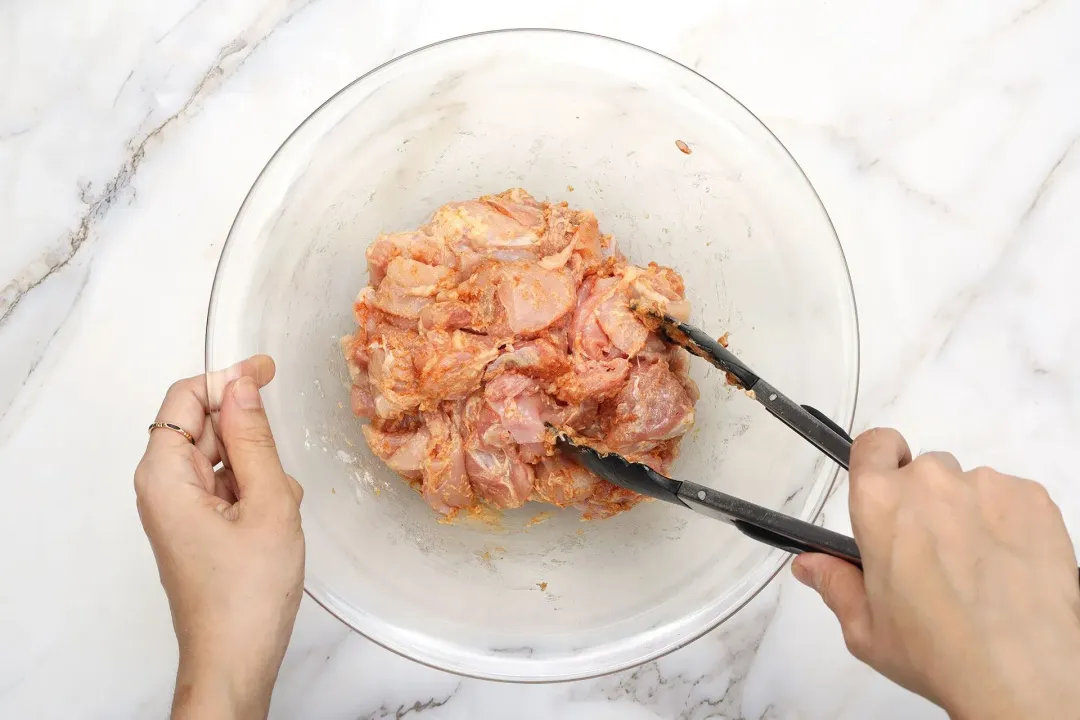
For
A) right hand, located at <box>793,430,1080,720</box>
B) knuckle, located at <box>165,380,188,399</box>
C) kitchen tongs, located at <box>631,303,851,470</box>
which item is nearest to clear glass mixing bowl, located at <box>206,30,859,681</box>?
knuckle, located at <box>165,380,188,399</box>

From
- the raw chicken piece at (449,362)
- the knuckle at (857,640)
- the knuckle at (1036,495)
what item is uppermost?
the raw chicken piece at (449,362)

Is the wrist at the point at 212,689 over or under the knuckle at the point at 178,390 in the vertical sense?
under

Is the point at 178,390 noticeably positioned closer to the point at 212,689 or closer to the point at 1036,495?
the point at 212,689

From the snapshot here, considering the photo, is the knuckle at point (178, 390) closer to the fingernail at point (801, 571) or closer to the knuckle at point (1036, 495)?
the fingernail at point (801, 571)

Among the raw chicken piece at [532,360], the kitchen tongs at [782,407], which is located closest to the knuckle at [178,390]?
the raw chicken piece at [532,360]

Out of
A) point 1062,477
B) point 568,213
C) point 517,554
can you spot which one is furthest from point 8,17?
point 1062,477

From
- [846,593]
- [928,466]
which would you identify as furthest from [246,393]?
[928,466]
